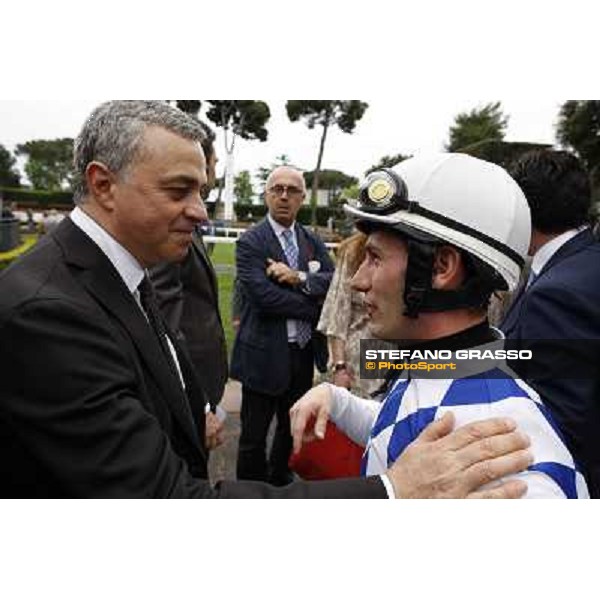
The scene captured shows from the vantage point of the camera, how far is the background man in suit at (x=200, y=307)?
2689 mm

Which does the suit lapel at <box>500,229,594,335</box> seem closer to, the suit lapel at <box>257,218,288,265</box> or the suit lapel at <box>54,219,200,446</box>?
the suit lapel at <box>54,219,200,446</box>

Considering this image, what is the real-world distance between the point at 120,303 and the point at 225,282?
471 inches

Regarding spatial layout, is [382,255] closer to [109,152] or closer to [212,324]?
[109,152]

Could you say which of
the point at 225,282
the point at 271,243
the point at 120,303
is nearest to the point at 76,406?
the point at 120,303

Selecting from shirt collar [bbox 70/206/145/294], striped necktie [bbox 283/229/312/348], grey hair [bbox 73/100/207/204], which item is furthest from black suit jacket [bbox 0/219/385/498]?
striped necktie [bbox 283/229/312/348]

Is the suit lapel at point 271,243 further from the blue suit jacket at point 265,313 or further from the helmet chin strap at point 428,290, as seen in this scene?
the helmet chin strap at point 428,290

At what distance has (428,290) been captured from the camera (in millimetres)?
1321

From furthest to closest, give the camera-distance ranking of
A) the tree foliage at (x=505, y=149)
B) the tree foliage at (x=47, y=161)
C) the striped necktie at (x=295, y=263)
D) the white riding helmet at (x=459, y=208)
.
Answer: the striped necktie at (x=295, y=263), the tree foliage at (x=505, y=149), the tree foliage at (x=47, y=161), the white riding helmet at (x=459, y=208)

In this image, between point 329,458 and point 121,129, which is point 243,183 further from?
point 329,458

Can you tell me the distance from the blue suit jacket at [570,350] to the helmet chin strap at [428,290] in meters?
0.63

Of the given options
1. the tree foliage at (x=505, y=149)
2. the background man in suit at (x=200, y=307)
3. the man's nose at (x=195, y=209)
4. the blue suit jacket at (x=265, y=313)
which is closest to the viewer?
the man's nose at (x=195, y=209)

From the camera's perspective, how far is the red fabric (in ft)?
5.21

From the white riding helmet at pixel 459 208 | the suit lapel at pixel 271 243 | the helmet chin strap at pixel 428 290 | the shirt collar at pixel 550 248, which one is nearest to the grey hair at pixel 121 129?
the white riding helmet at pixel 459 208

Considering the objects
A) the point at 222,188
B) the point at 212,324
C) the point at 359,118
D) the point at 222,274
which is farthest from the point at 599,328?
the point at 222,274
